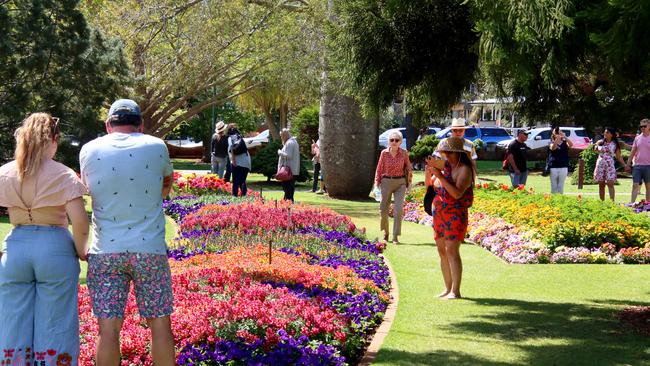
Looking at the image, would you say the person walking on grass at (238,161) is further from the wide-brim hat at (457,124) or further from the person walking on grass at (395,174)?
the wide-brim hat at (457,124)

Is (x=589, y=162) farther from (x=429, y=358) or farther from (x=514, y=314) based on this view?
(x=429, y=358)

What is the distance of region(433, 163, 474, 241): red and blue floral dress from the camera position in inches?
357

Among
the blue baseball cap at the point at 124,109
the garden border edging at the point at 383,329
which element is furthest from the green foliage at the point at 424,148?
the blue baseball cap at the point at 124,109

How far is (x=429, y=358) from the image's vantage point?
22.2ft

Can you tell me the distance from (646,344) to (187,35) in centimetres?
1690

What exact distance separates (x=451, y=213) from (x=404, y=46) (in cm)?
196

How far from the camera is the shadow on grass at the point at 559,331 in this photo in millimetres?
6895

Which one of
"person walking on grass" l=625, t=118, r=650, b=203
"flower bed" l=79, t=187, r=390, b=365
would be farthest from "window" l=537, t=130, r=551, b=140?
"flower bed" l=79, t=187, r=390, b=365

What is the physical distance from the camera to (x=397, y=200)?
1325cm

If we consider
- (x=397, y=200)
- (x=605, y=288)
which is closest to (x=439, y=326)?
(x=605, y=288)

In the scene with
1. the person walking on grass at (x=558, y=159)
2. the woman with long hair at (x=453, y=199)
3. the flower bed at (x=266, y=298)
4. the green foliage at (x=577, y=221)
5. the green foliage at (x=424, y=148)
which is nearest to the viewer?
the flower bed at (x=266, y=298)

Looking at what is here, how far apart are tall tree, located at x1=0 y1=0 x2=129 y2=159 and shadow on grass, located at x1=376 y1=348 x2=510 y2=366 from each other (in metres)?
10.8

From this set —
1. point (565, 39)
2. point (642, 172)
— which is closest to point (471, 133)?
point (642, 172)

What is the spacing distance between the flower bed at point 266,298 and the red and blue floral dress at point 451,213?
35.8 inches
